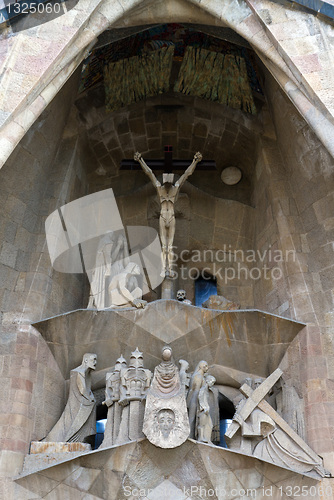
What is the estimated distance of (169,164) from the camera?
10617 millimetres

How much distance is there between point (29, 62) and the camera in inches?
316

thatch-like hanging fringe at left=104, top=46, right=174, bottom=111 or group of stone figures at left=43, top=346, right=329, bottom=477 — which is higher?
Result: thatch-like hanging fringe at left=104, top=46, right=174, bottom=111

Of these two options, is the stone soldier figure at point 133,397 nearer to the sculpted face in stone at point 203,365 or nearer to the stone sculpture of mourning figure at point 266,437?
the sculpted face in stone at point 203,365

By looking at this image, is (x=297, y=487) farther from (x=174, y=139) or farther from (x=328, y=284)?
(x=174, y=139)

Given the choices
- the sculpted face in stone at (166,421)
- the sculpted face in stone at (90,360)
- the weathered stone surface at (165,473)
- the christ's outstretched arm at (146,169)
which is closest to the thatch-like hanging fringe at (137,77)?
the christ's outstretched arm at (146,169)

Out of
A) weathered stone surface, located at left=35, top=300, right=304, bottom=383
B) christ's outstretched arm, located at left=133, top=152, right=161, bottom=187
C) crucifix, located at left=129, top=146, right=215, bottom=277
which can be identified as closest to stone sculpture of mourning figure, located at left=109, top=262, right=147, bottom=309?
weathered stone surface, located at left=35, top=300, right=304, bottom=383

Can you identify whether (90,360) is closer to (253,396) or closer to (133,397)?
(133,397)

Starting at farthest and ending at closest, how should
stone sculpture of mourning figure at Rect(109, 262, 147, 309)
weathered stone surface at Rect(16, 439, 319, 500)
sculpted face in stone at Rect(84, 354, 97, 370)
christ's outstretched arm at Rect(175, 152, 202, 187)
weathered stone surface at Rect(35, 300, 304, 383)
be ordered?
christ's outstretched arm at Rect(175, 152, 202, 187)
stone sculpture of mourning figure at Rect(109, 262, 147, 309)
weathered stone surface at Rect(35, 300, 304, 383)
sculpted face in stone at Rect(84, 354, 97, 370)
weathered stone surface at Rect(16, 439, 319, 500)

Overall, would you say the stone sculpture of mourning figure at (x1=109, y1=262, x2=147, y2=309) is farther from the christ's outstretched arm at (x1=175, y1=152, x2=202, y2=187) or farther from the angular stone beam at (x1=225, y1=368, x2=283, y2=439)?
the angular stone beam at (x1=225, y1=368, x2=283, y2=439)

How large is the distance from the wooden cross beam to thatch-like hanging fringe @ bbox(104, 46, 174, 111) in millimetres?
888

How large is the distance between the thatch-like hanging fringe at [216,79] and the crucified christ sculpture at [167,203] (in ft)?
3.77

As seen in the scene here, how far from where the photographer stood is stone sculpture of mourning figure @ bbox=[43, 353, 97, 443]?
843cm

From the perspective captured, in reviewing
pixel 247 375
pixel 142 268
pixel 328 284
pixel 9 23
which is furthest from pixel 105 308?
pixel 9 23

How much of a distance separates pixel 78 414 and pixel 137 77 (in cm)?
492
